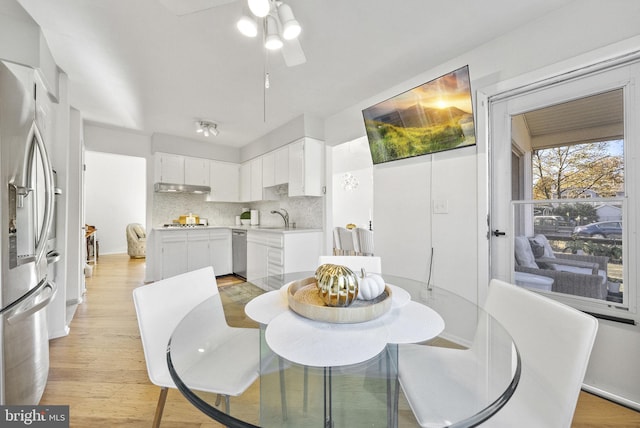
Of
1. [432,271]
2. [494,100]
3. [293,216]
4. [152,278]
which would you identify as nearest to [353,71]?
[494,100]

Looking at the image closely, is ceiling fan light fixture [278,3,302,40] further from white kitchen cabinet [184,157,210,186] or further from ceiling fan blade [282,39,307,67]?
white kitchen cabinet [184,157,210,186]

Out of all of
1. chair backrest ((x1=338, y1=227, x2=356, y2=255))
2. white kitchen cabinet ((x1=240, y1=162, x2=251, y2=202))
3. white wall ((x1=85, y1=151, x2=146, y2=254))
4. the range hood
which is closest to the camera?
the range hood

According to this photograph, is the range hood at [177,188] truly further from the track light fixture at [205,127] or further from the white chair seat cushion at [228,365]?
the white chair seat cushion at [228,365]

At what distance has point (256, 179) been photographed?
438cm

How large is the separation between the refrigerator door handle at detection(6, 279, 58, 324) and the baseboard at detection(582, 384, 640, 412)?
3.14m

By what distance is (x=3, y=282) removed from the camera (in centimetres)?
117

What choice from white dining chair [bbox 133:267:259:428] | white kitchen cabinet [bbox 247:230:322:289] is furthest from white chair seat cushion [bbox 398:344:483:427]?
white kitchen cabinet [bbox 247:230:322:289]

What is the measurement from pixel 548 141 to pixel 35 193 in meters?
3.22

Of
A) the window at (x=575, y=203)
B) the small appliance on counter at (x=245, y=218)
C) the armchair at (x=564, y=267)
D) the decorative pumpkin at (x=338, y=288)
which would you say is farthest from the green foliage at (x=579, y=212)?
the small appliance on counter at (x=245, y=218)

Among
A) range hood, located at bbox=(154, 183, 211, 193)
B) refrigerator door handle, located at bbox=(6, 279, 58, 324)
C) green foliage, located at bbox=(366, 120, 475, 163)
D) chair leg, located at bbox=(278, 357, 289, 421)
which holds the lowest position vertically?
chair leg, located at bbox=(278, 357, 289, 421)

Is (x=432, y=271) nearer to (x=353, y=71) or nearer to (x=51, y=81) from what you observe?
(x=353, y=71)

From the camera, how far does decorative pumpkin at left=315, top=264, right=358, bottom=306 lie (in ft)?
2.93

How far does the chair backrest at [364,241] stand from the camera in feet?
14.5

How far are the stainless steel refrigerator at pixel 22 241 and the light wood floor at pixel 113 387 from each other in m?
0.22
